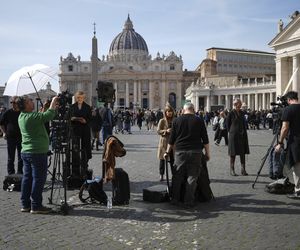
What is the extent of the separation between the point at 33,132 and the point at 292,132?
4.33 meters

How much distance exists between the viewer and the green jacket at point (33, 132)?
6.55 metres

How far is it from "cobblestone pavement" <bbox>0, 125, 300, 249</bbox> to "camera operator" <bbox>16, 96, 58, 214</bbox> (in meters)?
0.33

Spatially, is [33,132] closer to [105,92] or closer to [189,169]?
[189,169]

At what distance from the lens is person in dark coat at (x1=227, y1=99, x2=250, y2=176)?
408 inches

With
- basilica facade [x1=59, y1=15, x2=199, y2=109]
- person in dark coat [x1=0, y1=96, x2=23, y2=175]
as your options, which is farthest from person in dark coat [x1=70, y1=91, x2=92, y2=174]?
basilica facade [x1=59, y1=15, x2=199, y2=109]

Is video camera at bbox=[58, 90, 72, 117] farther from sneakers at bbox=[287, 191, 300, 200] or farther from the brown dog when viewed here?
sneakers at bbox=[287, 191, 300, 200]

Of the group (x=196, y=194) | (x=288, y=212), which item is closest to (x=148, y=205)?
(x=196, y=194)

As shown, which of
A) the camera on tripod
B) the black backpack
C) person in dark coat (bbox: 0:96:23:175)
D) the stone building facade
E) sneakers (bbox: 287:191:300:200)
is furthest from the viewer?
the stone building facade

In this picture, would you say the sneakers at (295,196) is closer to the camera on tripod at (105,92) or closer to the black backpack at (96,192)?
the black backpack at (96,192)

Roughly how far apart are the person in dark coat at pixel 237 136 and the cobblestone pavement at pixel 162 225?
1.84 meters

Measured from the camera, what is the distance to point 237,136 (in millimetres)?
10430

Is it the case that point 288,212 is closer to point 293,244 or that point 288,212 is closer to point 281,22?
point 293,244

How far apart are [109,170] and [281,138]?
2963 mm

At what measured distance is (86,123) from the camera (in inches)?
348
